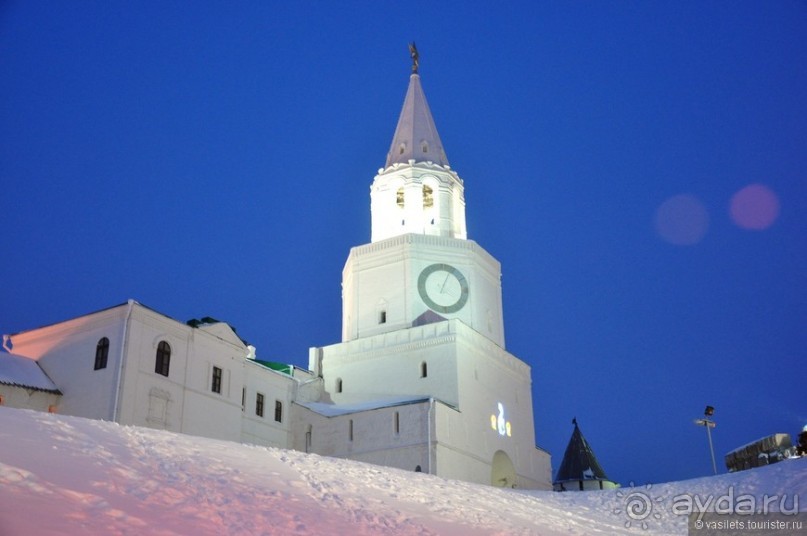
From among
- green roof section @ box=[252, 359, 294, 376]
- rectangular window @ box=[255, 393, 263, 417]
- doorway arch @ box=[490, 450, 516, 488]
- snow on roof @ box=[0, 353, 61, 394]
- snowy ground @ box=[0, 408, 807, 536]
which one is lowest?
snowy ground @ box=[0, 408, 807, 536]

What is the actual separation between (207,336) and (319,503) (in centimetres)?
2333

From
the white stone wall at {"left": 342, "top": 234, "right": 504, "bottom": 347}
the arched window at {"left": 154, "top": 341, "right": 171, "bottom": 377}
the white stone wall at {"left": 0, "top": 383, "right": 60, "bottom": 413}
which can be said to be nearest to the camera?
the white stone wall at {"left": 0, "top": 383, "right": 60, "bottom": 413}

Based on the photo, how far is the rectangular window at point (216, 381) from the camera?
127 feet

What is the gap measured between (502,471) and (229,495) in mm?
32434

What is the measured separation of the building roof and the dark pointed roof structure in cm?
2274

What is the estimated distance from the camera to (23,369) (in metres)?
35.0

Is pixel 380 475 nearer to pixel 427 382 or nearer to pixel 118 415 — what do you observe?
pixel 118 415

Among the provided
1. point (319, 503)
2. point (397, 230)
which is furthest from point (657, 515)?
point (397, 230)

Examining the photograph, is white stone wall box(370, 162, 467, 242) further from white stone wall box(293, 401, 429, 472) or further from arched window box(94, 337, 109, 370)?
arched window box(94, 337, 109, 370)

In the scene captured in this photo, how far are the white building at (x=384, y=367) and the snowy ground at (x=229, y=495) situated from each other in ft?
51.4

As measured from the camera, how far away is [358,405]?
4444 centimetres

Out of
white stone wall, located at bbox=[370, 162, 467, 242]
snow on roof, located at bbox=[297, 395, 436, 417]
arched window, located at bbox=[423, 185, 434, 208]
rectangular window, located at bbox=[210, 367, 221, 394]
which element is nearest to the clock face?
white stone wall, located at bbox=[370, 162, 467, 242]

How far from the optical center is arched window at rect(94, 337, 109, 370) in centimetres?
3462

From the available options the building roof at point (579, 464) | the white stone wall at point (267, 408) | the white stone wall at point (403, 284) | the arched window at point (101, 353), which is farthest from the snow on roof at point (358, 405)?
the building roof at point (579, 464)
